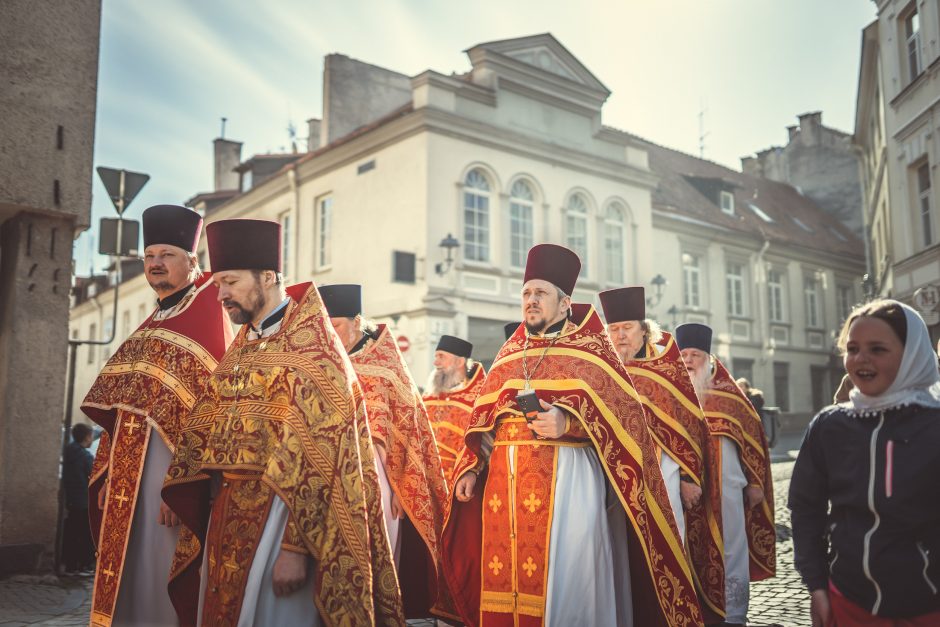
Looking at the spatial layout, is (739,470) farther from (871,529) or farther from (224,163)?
(224,163)

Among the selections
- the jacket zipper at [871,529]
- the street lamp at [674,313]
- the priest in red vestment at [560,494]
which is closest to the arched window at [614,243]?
the street lamp at [674,313]

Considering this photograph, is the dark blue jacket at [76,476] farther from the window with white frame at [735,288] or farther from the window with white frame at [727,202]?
the window with white frame at [727,202]

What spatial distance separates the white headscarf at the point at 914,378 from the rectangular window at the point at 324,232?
2073cm

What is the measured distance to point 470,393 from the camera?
26.6 ft

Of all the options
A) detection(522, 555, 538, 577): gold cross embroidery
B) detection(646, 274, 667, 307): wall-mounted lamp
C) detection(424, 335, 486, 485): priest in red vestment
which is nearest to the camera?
detection(522, 555, 538, 577): gold cross embroidery

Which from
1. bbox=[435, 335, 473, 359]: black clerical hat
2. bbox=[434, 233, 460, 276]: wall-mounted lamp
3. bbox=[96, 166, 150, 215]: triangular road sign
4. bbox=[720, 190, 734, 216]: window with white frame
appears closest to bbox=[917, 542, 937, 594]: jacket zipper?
bbox=[435, 335, 473, 359]: black clerical hat

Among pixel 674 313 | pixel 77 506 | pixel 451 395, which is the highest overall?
pixel 674 313

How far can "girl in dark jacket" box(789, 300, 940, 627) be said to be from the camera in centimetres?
283

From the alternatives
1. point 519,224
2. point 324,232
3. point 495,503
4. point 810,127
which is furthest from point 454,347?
point 810,127

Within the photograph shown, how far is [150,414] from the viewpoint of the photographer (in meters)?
4.39

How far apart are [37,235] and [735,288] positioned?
25993 mm

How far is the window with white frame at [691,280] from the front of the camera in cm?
2788

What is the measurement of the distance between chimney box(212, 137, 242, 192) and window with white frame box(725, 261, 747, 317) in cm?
2030

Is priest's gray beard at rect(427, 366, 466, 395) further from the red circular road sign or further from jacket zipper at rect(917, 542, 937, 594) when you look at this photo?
the red circular road sign
